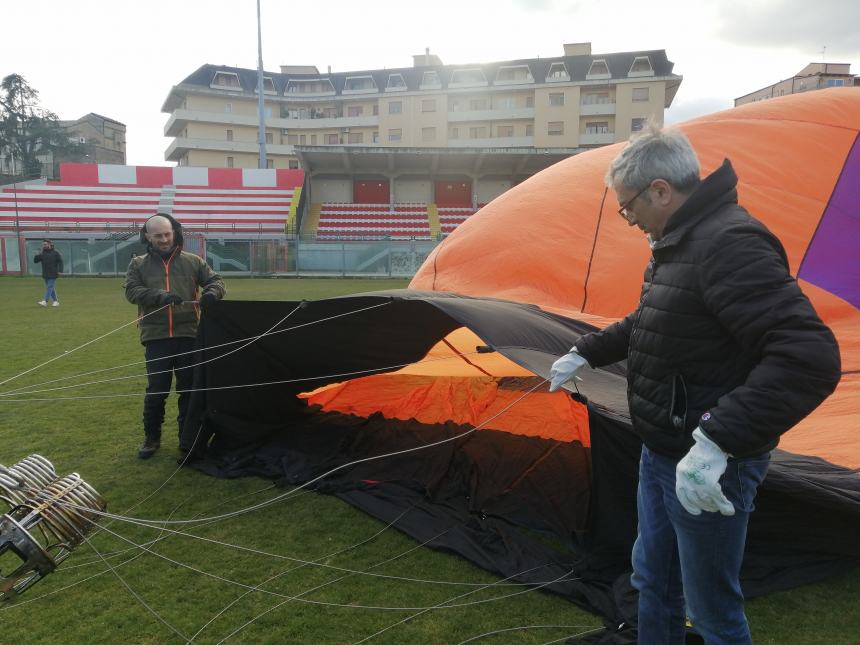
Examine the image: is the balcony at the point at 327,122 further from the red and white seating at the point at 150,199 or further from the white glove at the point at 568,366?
the white glove at the point at 568,366

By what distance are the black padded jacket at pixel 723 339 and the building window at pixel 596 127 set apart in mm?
40134

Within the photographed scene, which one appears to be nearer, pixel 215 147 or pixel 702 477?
pixel 702 477

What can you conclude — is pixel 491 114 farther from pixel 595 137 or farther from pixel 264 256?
pixel 264 256

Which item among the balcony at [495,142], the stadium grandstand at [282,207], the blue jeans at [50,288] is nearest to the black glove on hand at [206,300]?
the blue jeans at [50,288]

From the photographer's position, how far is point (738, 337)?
1.33 meters

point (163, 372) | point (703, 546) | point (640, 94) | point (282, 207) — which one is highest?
point (640, 94)

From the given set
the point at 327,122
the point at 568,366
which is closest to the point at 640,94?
the point at 327,122

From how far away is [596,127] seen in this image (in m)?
38.9

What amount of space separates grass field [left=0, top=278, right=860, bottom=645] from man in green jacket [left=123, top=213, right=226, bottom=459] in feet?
1.36

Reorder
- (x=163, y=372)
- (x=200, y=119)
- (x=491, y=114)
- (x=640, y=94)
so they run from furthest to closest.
A: (x=200, y=119) < (x=491, y=114) < (x=640, y=94) < (x=163, y=372)

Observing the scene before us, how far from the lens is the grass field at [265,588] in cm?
232

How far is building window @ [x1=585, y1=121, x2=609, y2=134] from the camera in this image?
38594mm

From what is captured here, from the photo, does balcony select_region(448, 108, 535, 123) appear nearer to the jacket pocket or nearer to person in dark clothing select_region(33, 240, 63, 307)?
person in dark clothing select_region(33, 240, 63, 307)

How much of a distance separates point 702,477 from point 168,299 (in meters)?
3.47
